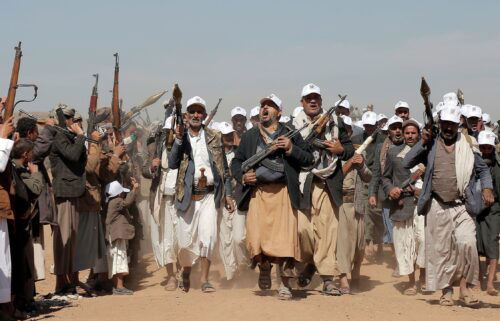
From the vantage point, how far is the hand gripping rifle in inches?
396

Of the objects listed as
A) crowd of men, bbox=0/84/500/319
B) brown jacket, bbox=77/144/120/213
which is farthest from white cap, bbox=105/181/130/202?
brown jacket, bbox=77/144/120/213

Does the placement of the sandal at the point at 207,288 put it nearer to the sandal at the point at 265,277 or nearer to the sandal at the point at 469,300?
the sandal at the point at 265,277

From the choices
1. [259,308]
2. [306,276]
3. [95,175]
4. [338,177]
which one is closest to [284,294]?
[259,308]

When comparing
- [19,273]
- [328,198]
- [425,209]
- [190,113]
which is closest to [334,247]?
[328,198]

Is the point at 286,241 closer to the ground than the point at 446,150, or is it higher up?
closer to the ground

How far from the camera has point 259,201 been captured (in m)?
10.2

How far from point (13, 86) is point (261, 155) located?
2.88 metres

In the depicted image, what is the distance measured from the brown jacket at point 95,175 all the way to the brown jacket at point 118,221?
508mm

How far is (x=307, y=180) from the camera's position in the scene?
10.6 m

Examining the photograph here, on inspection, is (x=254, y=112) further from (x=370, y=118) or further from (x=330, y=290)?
(x=330, y=290)

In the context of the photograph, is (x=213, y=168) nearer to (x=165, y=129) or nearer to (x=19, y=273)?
(x=165, y=129)

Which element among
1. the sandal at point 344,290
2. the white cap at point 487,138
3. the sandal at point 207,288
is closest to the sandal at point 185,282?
the sandal at point 207,288

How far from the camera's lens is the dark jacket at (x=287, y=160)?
33.0 feet

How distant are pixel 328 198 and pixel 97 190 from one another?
3043 mm
